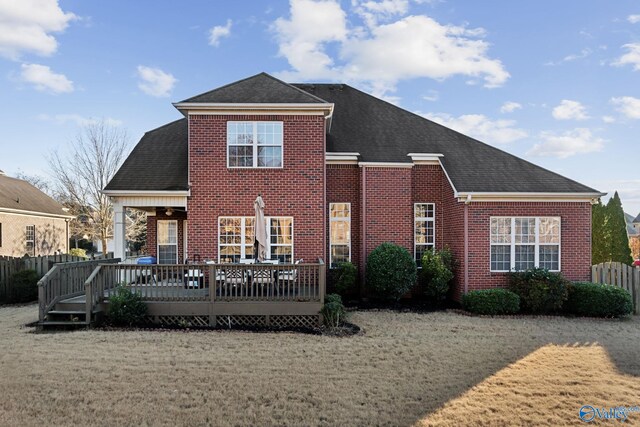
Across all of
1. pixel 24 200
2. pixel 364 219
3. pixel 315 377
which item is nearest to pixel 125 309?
pixel 315 377

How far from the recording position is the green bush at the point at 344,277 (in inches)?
512

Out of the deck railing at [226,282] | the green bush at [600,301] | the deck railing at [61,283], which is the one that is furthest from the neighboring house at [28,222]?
the green bush at [600,301]

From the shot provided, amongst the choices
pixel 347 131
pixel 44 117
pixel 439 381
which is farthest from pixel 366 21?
pixel 44 117

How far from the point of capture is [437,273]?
13.1 metres

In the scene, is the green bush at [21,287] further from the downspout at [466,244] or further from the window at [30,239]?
the downspout at [466,244]

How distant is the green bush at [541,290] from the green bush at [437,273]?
A: 6.87 ft

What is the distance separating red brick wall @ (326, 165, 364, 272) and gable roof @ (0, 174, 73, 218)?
2124cm

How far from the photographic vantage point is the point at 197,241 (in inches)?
486

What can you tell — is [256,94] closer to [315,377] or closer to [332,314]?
[332,314]

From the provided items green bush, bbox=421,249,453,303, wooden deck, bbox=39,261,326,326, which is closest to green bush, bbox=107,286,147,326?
wooden deck, bbox=39,261,326,326

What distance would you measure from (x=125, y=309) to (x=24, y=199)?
23.3 metres

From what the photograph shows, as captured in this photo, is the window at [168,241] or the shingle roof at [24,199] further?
the shingle roof at [24,199]

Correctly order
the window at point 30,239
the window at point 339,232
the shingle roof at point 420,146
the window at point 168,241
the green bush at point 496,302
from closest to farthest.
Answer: the green bush at point 496,302
the shingle roof at point 420,146
the window at point 339,232
the window at point 168,241
the window at point 30,239

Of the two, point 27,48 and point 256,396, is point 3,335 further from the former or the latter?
point 27,48
